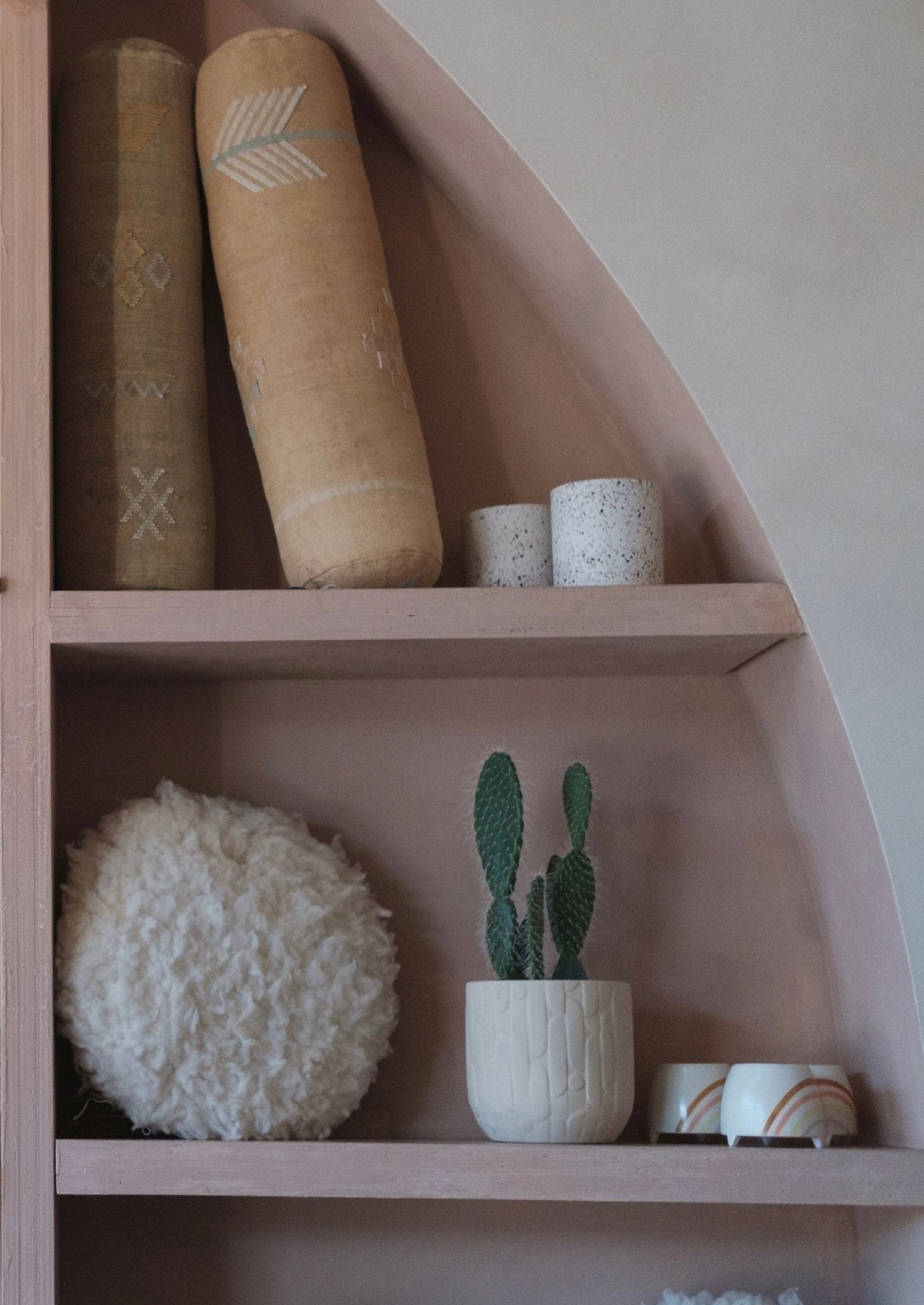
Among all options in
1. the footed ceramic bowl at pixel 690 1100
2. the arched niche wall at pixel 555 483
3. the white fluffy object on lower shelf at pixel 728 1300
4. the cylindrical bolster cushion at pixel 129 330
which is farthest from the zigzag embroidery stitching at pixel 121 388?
the white fluffy object on lower shelf at pixel 728 1300

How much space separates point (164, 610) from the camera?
41.2 inches

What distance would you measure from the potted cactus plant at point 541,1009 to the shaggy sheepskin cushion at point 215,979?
4.4 inches

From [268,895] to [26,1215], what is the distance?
293mm

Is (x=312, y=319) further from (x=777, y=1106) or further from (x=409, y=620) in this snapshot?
(x=777, y=1106)

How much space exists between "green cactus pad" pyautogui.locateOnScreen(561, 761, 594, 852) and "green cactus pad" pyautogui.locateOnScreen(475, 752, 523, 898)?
0.04 meters

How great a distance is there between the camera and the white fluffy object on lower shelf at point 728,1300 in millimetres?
1090

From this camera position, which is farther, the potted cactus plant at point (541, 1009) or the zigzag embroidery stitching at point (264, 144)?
the zigzag embroidery stitching at point (264, 144)

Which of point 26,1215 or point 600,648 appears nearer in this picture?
point 26,1215

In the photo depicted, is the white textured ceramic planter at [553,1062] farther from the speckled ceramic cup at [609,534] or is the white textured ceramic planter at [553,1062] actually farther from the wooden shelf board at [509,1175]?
the speckled ceramic cup at [609,534]

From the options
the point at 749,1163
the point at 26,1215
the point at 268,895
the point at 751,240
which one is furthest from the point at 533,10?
the point at 26,1215

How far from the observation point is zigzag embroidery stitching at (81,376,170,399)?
1.12 m

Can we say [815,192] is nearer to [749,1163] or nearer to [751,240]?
[751,240]

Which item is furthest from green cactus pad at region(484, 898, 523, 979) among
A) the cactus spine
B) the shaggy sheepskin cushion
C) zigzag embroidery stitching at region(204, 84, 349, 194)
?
zigzag embroidery stitching at region(204, 84, 349, 194)

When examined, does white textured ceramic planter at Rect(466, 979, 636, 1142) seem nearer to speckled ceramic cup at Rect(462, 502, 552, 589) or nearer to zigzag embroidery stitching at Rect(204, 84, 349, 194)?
speckled ceramic cup at Rect(462, 502, 552, 589)
